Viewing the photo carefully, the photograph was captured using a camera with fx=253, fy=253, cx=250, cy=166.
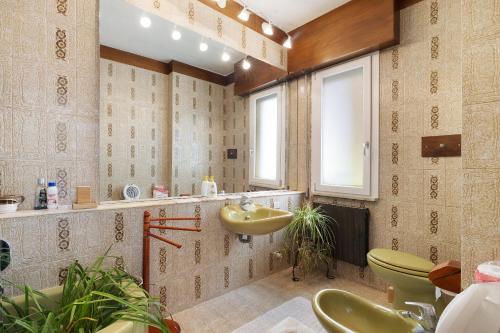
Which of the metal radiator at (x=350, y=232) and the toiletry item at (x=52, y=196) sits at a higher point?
the toiletry item at (x=52, y=196)

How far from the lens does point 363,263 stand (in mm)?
2221

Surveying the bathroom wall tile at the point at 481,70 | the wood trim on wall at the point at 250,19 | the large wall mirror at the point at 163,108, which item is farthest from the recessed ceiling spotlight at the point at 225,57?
the bathroom wall tile at the point at 481,70

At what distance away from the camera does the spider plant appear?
0.89m

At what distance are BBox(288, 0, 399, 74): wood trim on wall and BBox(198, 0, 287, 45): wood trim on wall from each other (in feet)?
0.49

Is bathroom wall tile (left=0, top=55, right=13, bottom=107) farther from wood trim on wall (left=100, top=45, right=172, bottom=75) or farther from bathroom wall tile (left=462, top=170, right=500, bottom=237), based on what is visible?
bathroom wall tile (left=462, top=170, right=500, bottom=237)

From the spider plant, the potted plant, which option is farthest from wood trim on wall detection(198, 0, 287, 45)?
the spider plant

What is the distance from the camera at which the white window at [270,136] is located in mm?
2691

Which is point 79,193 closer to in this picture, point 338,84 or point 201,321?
point 201,321

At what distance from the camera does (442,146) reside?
1837 millimetres

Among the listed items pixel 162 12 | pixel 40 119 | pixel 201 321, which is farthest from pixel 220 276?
pixel 162 12

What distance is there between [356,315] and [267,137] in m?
1.95

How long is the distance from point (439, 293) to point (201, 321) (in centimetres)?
143

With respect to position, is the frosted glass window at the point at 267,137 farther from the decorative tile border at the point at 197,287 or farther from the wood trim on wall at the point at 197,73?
the decorative tile border at the point at 197,287

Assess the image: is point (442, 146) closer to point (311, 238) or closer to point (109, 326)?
point (311, 238)
